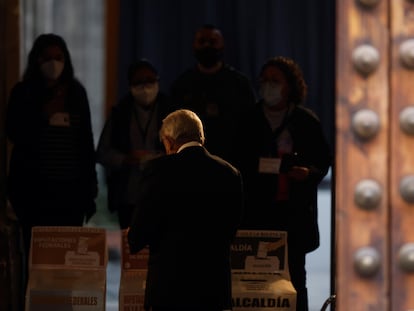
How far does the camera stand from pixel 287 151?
551 centimetres

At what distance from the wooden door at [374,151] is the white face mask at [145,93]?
4412mm

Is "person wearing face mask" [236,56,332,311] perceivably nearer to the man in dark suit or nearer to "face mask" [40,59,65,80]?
"face mask" [40,59,65,80]

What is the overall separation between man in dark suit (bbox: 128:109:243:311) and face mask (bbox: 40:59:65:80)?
213cm

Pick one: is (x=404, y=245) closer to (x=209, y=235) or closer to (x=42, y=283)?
(x=209, y=235)

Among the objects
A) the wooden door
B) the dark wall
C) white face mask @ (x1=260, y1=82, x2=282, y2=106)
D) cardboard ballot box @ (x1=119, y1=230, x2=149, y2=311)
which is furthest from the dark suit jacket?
the dark wall

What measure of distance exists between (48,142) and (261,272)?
59.8 inches

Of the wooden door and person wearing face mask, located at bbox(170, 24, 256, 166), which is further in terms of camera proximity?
person wearing face mask, located at bbox(170, 24, 256, 166)

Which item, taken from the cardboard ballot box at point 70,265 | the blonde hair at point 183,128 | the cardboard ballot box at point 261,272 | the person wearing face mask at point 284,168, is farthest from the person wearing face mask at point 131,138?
the blonde hair at point 183,128

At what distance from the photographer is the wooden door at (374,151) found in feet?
5.32

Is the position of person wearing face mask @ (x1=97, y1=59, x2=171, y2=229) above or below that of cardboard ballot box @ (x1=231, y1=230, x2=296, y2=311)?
above

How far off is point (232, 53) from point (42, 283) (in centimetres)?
645

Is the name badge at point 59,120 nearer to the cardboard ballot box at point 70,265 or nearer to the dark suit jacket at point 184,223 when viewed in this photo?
the cardboard ballot box at point 70,265

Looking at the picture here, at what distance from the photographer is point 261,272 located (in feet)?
15.7

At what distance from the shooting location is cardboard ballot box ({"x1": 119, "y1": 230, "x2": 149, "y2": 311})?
465cm
